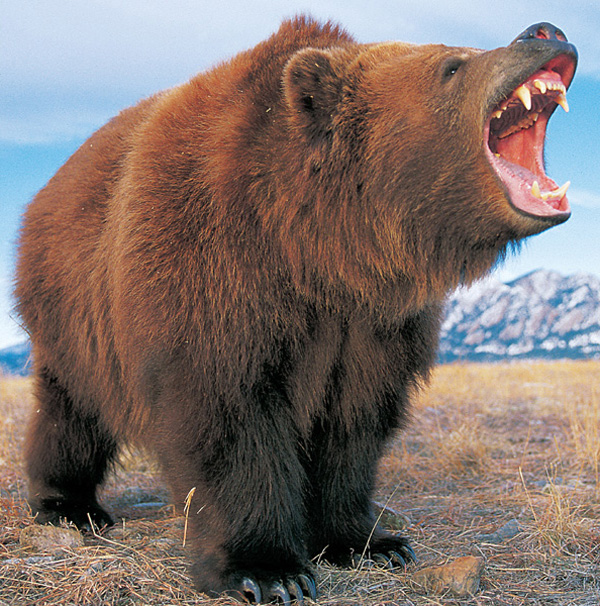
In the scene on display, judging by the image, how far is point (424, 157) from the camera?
2709 millimetres

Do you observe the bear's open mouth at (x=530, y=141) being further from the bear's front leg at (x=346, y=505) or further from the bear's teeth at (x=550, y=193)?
the bear's front leg at (x=346, y=505)

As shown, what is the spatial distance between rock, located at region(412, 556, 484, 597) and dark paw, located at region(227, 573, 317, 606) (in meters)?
0.53

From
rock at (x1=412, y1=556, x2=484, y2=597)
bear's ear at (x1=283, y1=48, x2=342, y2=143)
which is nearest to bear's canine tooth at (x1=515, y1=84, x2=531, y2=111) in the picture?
bear's ear at (x1=283, y1=48, x2=342, y2=143)

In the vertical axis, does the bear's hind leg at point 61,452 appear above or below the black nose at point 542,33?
below

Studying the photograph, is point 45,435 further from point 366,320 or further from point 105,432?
point 366,320

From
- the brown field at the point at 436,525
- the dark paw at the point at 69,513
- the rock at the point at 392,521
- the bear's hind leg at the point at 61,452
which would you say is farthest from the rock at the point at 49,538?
the rock at the point at 392,521

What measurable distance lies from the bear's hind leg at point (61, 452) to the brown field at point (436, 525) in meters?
0.17

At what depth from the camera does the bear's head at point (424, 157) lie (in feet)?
8.61

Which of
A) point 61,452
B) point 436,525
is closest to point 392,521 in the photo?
point 436,525

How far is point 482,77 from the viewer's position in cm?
262

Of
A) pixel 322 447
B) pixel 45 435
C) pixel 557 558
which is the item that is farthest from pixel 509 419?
pixel 45 435

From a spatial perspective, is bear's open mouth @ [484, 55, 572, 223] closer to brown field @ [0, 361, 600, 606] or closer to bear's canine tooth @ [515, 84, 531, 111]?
bear's canine tooth @ [515, 84, 531, 111]

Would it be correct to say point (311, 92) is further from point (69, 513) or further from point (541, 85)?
point (69, 513)

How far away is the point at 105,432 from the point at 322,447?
59.0 inches
